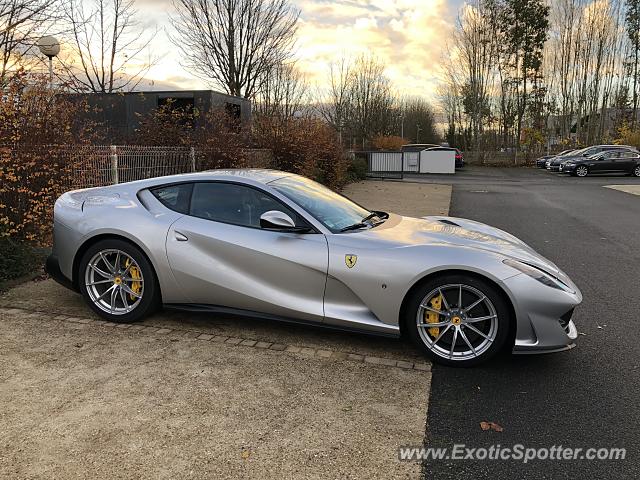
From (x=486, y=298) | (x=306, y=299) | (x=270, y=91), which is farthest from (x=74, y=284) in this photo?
(x=270, y=91)

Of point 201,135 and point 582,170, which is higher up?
point 201,135

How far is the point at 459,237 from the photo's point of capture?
4.01 m

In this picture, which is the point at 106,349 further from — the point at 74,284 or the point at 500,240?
the point at 500,240

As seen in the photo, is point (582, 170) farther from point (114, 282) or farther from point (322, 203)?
point (114, 282)

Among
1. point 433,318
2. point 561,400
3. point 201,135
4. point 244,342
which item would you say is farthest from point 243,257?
point 201,135

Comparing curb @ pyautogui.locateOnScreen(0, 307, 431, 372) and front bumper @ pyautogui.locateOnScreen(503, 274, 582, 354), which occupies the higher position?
front bumper @ pyautogui.locateOnScreen(503, 274, 582, 354)

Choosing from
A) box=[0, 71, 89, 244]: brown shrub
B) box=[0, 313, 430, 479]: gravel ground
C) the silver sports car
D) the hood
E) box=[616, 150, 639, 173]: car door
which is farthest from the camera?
box=[616, 150, 639, 173]: car door

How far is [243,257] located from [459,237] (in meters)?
1.72

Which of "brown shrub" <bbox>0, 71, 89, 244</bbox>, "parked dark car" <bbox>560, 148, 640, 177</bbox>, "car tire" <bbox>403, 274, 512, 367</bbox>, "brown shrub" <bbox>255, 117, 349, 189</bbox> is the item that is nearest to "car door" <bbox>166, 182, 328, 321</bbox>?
"car tire" <bbox>403, 274, 512, 367</bbox>

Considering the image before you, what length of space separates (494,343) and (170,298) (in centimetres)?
259

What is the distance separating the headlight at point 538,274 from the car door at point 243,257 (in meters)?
1.34

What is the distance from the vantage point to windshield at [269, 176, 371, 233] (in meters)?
4.11

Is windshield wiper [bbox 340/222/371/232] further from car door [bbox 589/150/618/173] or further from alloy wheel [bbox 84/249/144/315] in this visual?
car door [bbox 589/150/618/173]

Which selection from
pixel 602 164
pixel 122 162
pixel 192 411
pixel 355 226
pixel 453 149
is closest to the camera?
pixel 192 411
